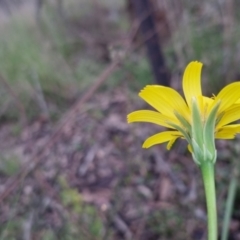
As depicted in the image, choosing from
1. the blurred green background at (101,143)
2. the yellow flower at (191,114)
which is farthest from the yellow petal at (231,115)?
the blurred green background at (101,143)

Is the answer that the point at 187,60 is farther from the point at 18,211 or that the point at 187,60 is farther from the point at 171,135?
the point at 171,135

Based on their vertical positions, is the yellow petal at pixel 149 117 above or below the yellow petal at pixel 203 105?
below

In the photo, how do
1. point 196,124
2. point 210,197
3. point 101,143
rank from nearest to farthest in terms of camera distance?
point 210,197, point 196,124, point 101,143

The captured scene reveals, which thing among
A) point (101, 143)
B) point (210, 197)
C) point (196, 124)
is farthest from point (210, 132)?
point (101, 143)

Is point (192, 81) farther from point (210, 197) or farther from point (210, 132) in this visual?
point (210, 197)

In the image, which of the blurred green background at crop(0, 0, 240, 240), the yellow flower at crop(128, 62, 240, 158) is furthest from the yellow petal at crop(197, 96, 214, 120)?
the blurred green background at crop(0, 0, 240, 240)

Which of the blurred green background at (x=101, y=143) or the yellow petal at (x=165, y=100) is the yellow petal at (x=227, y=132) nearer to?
the yellow petal at (x=165, y=100)

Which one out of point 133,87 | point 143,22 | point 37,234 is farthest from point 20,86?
point 37,234
